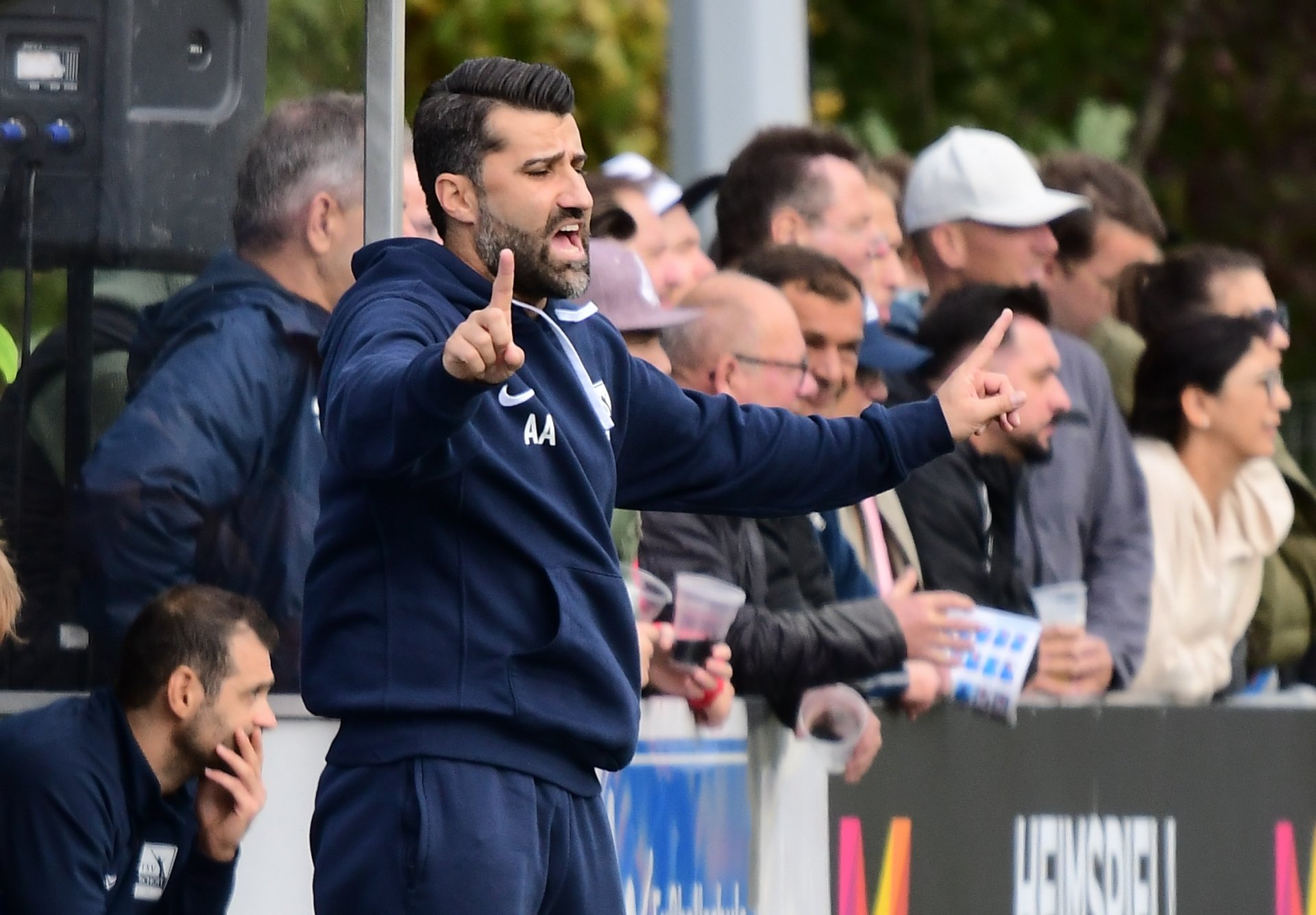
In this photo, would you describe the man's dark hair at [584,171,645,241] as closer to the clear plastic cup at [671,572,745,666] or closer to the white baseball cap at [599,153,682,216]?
the white baseball cap at [599,153,682,216]

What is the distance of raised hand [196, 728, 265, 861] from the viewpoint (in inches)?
187

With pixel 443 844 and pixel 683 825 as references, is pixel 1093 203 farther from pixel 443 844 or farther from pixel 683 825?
pixel 443 844

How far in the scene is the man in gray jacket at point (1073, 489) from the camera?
6754 mm

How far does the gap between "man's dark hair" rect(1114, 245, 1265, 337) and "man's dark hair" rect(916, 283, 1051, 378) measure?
3.31 ft

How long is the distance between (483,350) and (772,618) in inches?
91.4

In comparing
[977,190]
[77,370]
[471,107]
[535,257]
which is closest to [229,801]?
[77,370]

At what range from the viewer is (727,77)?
9.19 meters

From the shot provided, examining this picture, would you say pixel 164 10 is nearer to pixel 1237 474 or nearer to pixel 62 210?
pixel 62 210

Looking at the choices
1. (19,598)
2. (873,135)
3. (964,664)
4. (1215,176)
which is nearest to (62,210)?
(19,598)

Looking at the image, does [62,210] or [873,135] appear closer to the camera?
[62,210]

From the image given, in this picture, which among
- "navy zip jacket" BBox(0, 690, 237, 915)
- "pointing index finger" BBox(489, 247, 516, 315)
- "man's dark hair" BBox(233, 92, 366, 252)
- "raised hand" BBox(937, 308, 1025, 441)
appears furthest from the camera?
"man's dark hair" BBox(233, 92, 366, 252)

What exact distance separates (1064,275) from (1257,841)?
6.10ft

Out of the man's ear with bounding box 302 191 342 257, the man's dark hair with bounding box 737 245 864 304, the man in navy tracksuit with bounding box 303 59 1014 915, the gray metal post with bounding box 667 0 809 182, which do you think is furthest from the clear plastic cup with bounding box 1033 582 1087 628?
the gray metal post with bounding box 667 0 809 182

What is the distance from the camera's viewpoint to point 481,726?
12.7 ft
